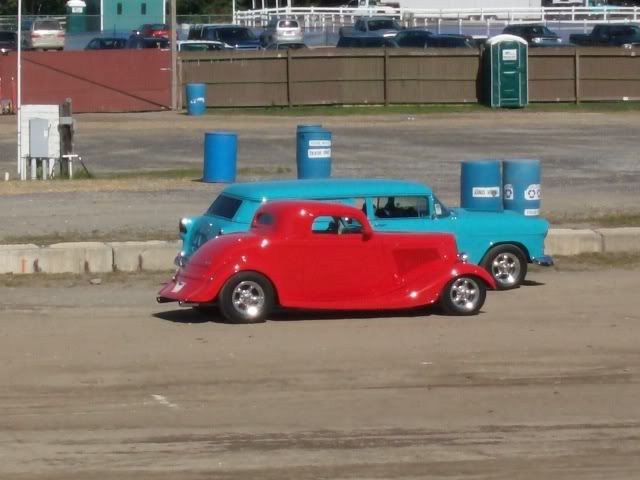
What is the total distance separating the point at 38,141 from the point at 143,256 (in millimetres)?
8718

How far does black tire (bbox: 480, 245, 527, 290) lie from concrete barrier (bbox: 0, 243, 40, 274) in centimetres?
505

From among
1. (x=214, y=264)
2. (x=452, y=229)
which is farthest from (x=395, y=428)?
(x=452, y=229)

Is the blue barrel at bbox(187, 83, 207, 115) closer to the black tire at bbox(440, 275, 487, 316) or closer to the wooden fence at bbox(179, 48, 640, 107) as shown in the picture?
the wooden fence at bbox(179, 48, 640, 107)

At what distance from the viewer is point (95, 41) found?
51000mm

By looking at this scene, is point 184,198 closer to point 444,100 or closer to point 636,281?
point 636,281

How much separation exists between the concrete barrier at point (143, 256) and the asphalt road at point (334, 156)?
1.27m

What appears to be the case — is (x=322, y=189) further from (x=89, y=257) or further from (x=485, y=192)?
(x=485, y=192)

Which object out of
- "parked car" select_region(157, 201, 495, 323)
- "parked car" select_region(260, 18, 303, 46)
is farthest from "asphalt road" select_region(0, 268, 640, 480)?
"parked car" select_region(260, 18, 303, 46)

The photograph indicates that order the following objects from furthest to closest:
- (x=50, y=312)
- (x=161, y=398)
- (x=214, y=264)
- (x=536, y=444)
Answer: (x=50, y=312) < (x=214, y=264) < (x=161, y=398) < (x=536, y=444)

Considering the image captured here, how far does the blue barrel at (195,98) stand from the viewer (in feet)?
128

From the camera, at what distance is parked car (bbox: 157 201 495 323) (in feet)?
37.5

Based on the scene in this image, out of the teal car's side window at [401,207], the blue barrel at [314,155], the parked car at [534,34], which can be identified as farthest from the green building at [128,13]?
the teal car's side window at [401,207]

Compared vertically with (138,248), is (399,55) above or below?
above

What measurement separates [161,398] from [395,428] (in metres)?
1.76
